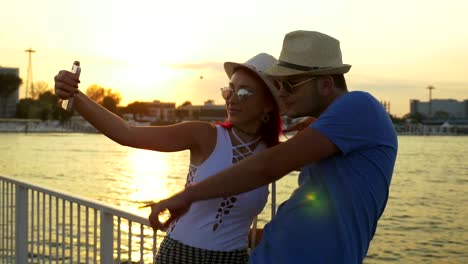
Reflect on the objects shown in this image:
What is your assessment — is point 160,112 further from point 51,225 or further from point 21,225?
point 51,225

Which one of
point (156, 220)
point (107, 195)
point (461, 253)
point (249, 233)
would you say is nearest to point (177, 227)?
point (249, 233)

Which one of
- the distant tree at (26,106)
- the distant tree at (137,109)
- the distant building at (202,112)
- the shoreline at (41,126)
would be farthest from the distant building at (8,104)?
the distant building at (202,112)

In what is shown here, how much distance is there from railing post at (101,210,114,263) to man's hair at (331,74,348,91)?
227 cm

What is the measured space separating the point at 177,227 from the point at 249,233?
0.31m

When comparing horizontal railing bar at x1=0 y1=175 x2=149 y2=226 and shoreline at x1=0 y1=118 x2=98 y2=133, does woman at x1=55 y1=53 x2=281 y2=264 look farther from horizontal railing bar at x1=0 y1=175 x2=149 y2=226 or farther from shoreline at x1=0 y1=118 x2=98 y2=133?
shoreline at x1=0 y1=118 x2=98 y2=133

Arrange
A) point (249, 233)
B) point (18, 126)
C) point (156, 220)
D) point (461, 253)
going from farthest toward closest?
point (18, 126) → point (461, 253) → point (249, 233) → point (156, 220)

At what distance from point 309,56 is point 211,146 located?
668mm

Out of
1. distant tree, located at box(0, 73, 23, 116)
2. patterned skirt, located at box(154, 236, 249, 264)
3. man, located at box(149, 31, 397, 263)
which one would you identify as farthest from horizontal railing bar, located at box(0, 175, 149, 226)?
distant tree, located at box(0, 73, 23, 116)

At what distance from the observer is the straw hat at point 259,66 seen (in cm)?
258

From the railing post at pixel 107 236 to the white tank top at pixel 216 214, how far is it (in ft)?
4.94

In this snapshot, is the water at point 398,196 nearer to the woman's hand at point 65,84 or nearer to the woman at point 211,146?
the woman at point 211,146

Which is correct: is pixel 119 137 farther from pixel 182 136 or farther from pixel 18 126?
pixel 18 126

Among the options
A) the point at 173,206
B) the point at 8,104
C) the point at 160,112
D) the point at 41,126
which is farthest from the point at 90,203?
the point at 160,112

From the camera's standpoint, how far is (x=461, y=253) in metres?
26.9
